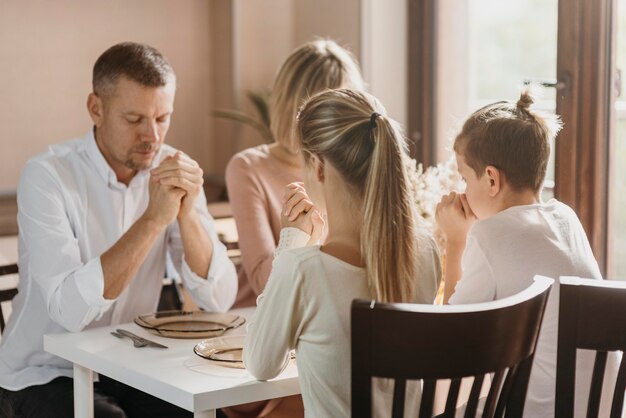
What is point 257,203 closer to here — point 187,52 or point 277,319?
point 277,319

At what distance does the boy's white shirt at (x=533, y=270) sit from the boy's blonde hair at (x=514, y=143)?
114mm

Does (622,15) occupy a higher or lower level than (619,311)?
higher

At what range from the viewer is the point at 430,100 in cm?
362

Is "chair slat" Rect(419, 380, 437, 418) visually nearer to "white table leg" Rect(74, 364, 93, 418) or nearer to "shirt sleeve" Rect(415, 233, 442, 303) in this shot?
"shirt sleeve" Rect(415, 233, 442, 303)

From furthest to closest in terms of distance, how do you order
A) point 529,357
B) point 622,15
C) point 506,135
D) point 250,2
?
point 250,2 < point 622,15 < point 506,135 < point 529,357

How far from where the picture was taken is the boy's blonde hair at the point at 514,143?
192cm

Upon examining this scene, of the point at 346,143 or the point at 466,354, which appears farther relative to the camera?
the point at 346,143

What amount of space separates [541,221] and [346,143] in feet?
1.63

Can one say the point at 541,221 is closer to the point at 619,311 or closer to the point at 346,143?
the point at 619,311

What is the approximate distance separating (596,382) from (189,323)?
0.93 m

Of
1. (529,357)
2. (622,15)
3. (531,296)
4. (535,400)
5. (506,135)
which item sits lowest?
(535,400)

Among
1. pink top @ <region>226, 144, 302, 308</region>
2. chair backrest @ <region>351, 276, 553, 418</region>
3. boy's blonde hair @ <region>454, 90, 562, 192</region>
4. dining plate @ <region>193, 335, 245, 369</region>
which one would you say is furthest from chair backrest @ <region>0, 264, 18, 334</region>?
chair backrest @ <region>351, 276, 553, 418</region>

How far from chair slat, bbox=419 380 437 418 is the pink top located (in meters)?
1.15

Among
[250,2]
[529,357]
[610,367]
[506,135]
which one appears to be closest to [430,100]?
[250,2]
